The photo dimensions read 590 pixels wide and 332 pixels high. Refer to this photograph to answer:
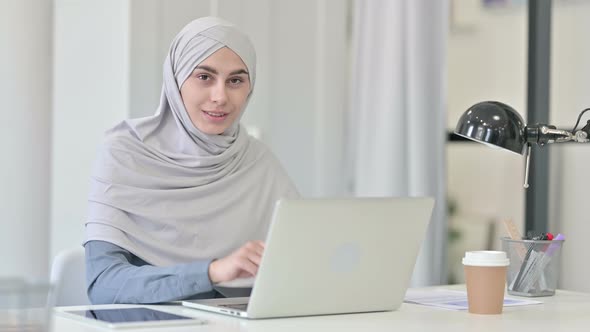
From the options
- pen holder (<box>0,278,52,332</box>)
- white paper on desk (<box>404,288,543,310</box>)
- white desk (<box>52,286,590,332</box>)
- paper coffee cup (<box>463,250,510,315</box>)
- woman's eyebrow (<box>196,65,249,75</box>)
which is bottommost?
white paper on desk (<box>404,288,543,310</box>)

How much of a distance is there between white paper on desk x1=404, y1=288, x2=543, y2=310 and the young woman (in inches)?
16.8

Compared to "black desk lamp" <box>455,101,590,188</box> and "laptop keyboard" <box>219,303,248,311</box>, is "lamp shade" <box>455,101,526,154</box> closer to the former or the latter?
"black desk lamp" <box>455,101,590,188</box>

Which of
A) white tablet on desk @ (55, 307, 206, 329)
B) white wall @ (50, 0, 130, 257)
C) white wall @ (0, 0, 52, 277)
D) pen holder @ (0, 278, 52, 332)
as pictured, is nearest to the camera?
pen holder @ (0, 278, 52, 332)

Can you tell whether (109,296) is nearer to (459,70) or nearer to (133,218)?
(133,218)

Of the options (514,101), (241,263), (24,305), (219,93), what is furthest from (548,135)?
(514,101)

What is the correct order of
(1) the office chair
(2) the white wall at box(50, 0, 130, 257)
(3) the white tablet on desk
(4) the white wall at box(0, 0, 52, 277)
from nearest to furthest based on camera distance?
(3) the white tablet on desk < (1) the office chair < (4) the white wall at box(0, 0, 52, 277) < (2) the white wall at box(50, 0, 130, 257)

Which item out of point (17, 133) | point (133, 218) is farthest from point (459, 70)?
point (133, 218)

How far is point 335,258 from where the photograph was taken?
1.70 m

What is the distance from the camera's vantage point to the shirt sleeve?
1.88 meters

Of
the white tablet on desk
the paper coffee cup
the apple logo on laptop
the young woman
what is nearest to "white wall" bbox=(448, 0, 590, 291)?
→ the young woman

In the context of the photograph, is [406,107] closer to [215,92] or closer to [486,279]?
[215,92]

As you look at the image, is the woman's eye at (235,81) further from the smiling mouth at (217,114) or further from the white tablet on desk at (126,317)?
the white tablet on desk at (126,317)

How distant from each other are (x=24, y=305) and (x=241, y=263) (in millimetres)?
731

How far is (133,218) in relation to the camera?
2.30 meters
